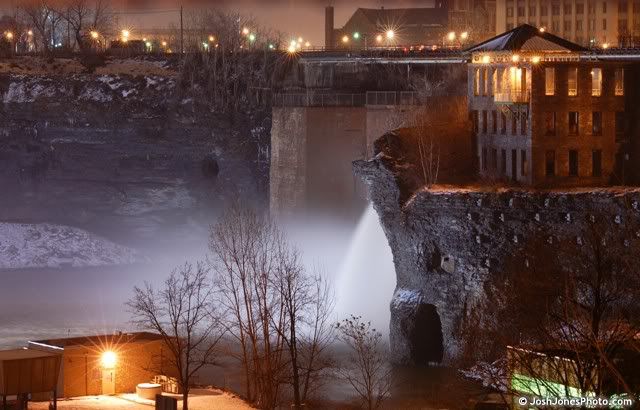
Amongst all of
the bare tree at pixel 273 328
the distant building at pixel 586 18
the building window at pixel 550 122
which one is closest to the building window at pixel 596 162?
the building window at pixel 550 122

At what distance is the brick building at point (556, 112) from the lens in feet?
223

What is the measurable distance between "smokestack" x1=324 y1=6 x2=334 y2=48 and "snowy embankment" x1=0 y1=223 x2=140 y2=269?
1230 inches

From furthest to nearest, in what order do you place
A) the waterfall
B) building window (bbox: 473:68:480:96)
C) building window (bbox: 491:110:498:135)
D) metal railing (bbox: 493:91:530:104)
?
the waterfall
building window (bbox: 473:68:480:96)
building window (bbox: 491:110:498:135)
metal railing (bbox: 493:91:530:104)

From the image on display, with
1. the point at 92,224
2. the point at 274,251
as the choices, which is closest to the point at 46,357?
the point at 274,251

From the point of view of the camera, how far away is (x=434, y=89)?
8100 cm

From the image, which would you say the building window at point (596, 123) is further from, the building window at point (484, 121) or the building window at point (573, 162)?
the building window at point (484, 121)

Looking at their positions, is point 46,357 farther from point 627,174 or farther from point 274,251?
point 627,174

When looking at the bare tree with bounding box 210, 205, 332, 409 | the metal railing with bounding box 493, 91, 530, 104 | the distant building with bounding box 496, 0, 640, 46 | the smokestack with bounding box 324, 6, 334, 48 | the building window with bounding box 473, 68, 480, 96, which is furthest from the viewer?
the distant building with bounding box 496, 0, 640, 46

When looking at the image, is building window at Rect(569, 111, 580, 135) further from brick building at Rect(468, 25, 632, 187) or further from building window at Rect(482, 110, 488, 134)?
building window at Rect(482, 110, 488, 134)

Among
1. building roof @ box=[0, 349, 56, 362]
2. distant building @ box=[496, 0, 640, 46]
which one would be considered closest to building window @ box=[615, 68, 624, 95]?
building roof @ box=[0, 349, 56, 362]

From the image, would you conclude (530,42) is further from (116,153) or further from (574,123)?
(116,153)

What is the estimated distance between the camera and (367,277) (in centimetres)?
7856

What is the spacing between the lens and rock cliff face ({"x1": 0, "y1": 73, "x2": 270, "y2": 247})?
3989 inches

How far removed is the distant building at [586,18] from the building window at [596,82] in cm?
5355
